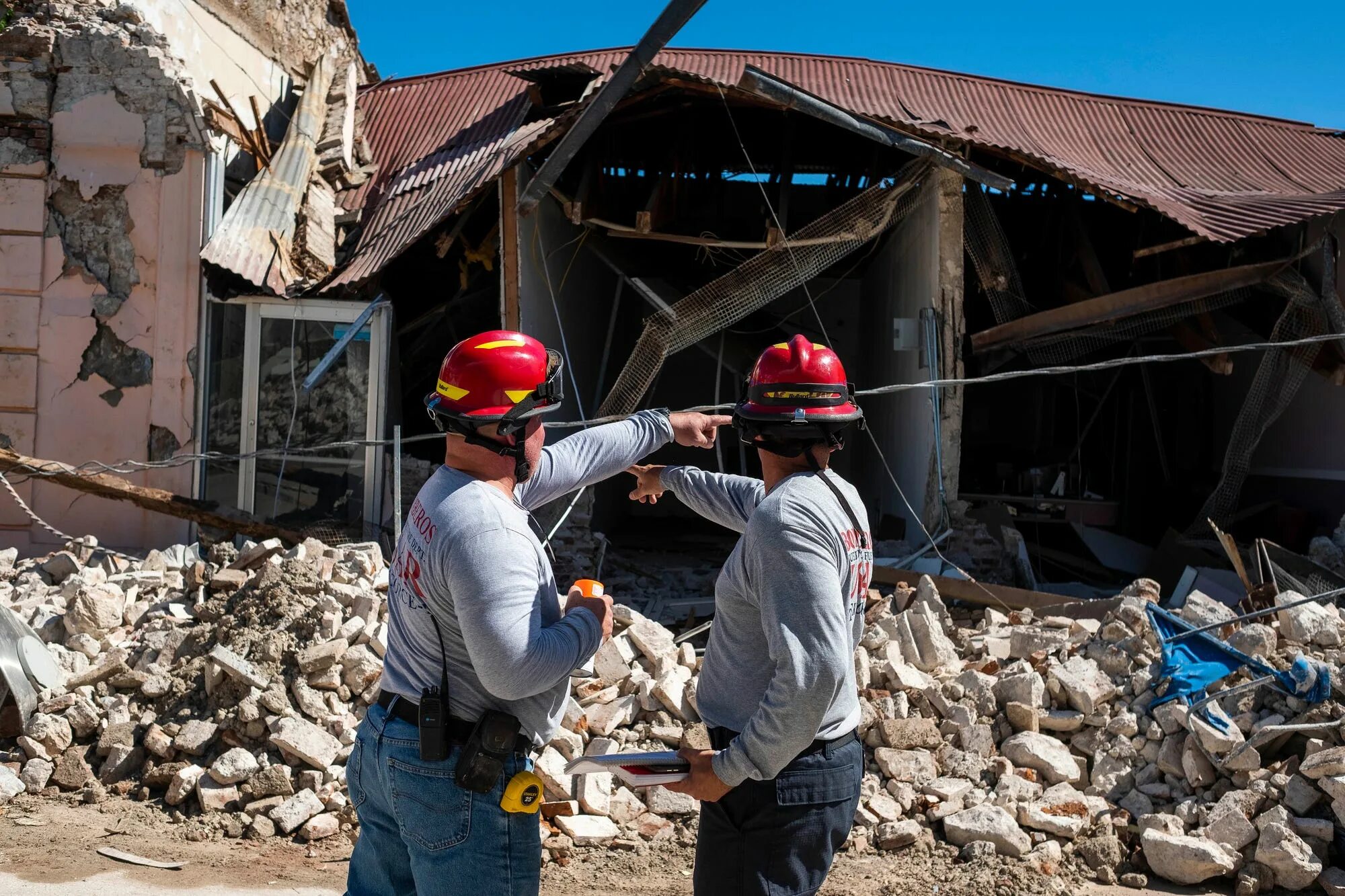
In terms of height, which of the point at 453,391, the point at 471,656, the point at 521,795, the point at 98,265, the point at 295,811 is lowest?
the point at 295,811

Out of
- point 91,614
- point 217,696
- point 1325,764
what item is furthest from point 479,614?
point 91,614

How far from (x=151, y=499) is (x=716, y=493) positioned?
626cm

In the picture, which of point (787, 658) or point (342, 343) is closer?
point (787, 658)

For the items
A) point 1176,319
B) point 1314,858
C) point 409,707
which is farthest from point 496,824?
point 1176,319

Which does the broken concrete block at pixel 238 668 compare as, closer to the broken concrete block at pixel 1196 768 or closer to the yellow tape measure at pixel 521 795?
the yellow tape measure at pixel 521 795

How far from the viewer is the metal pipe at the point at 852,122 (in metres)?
7.62

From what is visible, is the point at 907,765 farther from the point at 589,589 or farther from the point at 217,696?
the point at 217,696

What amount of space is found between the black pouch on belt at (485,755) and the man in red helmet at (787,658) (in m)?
0.41

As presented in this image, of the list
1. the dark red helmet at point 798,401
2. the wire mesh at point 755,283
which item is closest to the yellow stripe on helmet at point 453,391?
the dark red helmet at point 798,401

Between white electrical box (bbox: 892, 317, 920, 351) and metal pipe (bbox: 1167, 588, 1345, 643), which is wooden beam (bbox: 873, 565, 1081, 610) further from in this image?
white electrical box (bbox: 892, 317, 920, 351)

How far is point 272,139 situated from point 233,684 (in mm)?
6986

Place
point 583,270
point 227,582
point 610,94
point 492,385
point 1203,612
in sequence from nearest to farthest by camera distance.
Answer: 1. point 492,385
2. point 1203,612
3. point 227,582
4. point 610,94
5. point 583,270

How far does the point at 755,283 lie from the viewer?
323 inches

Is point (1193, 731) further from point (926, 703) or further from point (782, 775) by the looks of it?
point (782, 775)
